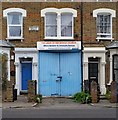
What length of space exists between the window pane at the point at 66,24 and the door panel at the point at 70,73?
1.54m

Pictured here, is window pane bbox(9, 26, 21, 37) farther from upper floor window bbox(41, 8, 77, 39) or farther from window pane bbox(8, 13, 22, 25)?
upper floor window bbox(41, 8, 77, 39)

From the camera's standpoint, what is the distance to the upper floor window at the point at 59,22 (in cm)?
3039

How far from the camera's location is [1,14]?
99.0ft

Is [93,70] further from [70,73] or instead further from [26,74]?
[26,74]

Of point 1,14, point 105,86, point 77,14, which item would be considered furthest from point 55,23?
point 105,86

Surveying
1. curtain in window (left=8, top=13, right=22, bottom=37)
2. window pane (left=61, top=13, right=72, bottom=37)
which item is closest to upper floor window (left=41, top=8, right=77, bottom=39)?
window pane (left=61, top=13, right=72, bottom=37)

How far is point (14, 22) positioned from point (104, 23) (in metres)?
6.62

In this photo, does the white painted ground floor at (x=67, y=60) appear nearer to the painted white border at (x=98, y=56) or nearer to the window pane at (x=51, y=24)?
the painted white border at (x=98, y=56)

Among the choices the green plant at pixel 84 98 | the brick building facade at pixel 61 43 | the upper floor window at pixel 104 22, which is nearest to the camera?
the green plant at pixel 84 98

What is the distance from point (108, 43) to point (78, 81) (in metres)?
3.54

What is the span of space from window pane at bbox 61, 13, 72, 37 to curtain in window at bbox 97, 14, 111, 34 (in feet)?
6.80

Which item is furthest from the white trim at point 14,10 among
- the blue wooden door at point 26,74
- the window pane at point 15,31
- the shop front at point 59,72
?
the blue wooden door at point 26,74

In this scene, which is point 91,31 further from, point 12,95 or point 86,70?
point 12,95

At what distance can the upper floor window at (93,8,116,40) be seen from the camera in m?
30.5
